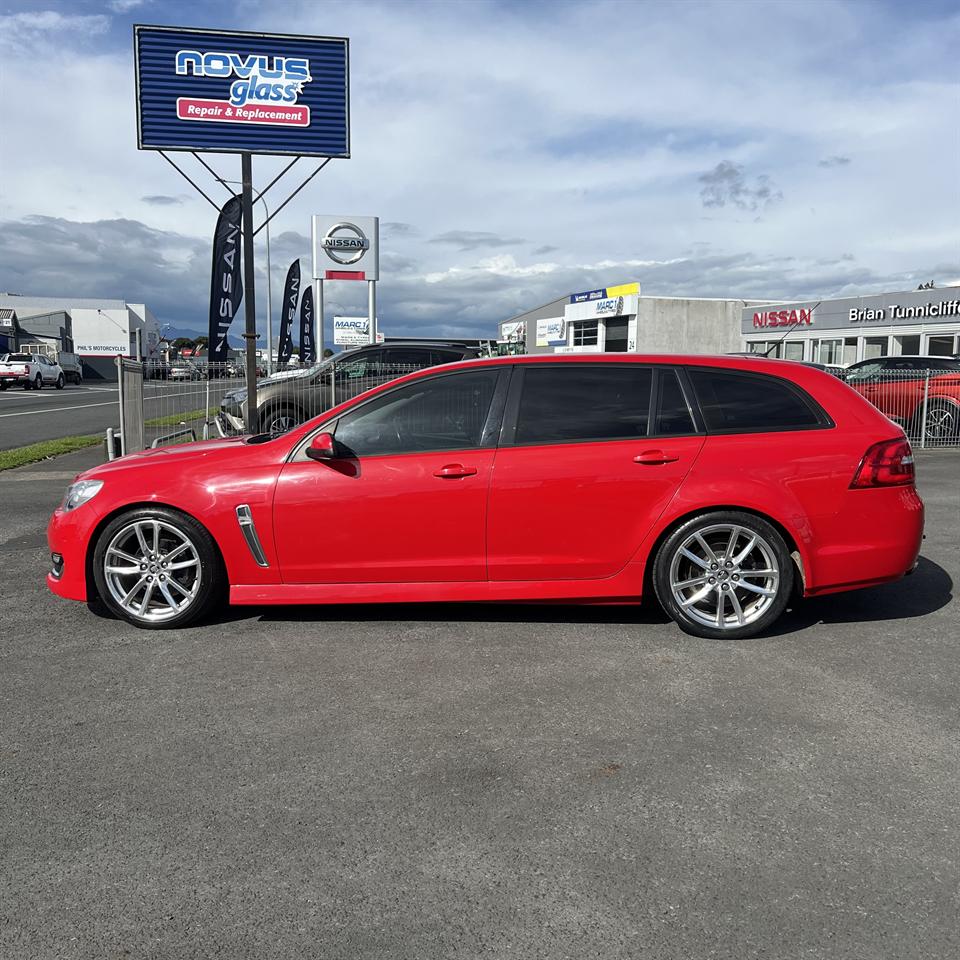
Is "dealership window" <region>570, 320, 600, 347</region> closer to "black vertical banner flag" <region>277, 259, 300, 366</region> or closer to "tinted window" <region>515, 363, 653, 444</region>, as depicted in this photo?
"black vertical banner flag" <region>277, 259, 300, 366</region>

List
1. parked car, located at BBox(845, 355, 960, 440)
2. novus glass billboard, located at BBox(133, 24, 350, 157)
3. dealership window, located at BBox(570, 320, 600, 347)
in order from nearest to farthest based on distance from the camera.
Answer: novus glass billboard, located at BBox(133, 24, 350, 157) → parked car, located at BBox(845, 355, 960, 440) → dealership window, located at BBox(570, 320, 600, 347)

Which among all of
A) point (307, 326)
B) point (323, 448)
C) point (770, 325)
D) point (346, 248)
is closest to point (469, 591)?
point (323, 448)

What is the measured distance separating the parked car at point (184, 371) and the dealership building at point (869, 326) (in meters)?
21.5

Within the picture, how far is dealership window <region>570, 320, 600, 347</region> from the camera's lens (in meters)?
63.4

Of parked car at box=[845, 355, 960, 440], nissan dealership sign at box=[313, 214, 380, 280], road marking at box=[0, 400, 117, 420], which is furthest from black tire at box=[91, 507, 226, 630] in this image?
nissan dealership sign at box=[313, 214, 380, 280]

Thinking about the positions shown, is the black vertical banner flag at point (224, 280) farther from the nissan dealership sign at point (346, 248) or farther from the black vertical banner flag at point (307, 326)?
the black vertical banner flag at point (307, 326)

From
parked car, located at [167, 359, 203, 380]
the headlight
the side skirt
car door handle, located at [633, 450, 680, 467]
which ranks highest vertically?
parked car, located at [167, 359, 203, 380]

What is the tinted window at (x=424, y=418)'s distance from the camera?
4.88m

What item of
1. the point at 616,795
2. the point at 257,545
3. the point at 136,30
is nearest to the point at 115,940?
the point at 616,795

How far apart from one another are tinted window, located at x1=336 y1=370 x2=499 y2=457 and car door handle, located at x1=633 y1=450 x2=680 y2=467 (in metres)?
0.90

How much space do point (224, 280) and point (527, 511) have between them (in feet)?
A: 32.2

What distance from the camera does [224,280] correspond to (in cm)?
1302

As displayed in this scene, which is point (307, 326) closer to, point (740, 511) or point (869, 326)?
point (869, 326)

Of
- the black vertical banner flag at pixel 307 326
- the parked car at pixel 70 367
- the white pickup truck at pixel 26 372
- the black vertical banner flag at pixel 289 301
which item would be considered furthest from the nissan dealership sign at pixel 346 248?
the parked car at pixel 70 367
